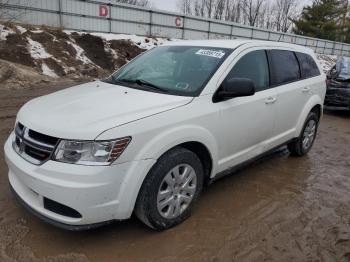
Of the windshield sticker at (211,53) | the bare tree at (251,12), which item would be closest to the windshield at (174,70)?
the windshield sticker at (211,53)

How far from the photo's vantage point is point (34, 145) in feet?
9.30

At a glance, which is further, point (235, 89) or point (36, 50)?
point (36, 50)

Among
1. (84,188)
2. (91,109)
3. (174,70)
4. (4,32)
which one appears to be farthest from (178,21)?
(84,188)

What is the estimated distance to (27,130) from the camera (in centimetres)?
296

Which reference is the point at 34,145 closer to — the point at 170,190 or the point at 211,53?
the point at 170,190

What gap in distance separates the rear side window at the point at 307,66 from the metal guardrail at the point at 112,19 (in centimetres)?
1385

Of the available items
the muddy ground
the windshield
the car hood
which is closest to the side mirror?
the windshield

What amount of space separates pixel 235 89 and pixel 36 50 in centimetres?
1136

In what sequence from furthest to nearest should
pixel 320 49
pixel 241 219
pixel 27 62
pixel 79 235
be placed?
pixel 320 49 < pixel 27 62 < pixel 241 219 < pixel 79 235

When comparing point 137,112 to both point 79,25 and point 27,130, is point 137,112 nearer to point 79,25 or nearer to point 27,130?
point 27,130

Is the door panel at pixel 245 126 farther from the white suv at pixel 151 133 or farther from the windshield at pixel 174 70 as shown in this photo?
the windshield at pixel 174 70

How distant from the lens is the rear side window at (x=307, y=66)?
205 inches

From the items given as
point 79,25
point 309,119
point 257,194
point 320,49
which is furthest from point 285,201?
point 320,49

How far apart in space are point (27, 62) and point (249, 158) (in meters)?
10.1
